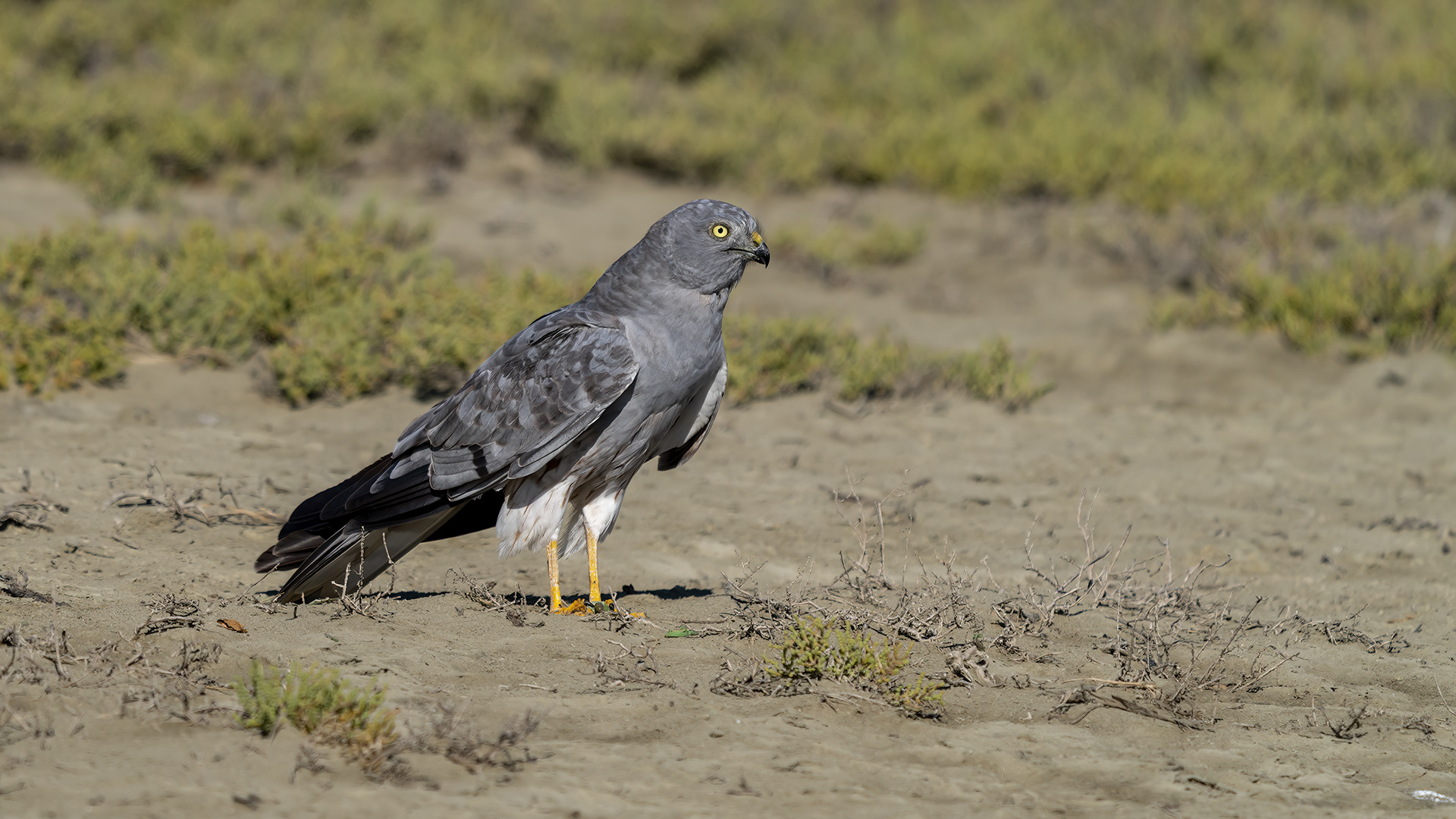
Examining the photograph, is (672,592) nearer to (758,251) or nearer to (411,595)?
(411,595)

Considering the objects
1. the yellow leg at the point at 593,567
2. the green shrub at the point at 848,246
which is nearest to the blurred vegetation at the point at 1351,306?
the green shrub at the point at 848,246

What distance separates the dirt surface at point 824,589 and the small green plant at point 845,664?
11 cm

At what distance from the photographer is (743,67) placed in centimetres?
1409

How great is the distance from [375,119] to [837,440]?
6352 mm

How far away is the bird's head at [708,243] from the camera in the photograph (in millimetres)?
4875

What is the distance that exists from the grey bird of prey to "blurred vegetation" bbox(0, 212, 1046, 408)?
107 inches

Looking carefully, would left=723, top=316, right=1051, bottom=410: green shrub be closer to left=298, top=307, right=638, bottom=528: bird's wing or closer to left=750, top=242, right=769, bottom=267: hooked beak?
left=750, top=242, right=769, bottom=267: hooked beak

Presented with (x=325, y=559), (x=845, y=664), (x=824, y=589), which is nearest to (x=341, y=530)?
(x=325, y=559)

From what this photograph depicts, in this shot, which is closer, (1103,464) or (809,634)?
(809,634)

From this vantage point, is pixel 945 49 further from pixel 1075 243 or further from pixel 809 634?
pixel 809 634

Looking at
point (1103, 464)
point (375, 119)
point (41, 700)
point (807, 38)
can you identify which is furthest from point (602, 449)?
point (807, 38)

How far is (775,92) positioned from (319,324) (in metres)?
7.37

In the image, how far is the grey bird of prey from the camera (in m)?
4.70

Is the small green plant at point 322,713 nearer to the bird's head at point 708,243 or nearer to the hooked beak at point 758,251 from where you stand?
the bird's head at point 708,243
